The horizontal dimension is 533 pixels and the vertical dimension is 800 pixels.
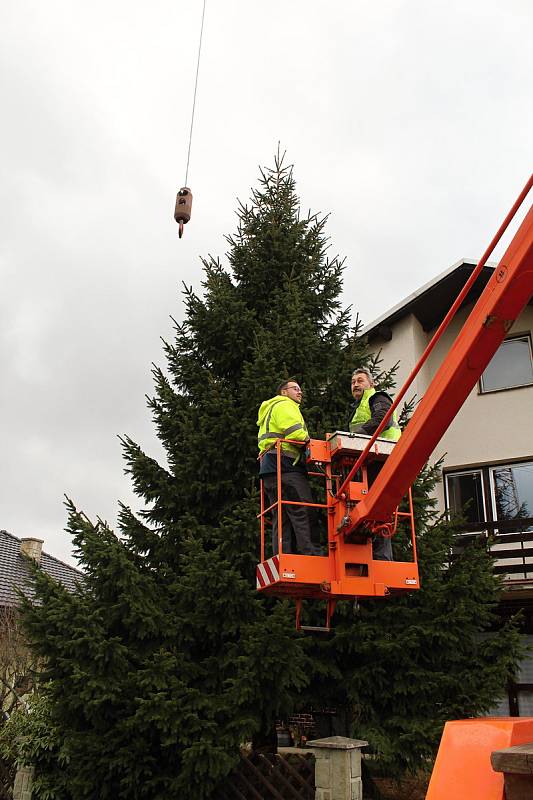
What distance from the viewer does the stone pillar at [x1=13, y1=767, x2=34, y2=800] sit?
10320mm

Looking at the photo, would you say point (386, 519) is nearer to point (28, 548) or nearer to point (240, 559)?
point (240, 559)

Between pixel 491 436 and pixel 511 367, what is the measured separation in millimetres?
1608

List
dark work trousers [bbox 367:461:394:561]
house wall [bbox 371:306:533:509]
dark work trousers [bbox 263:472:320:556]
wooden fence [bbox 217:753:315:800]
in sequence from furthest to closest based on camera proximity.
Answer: house wall [bbox 371:306:533:509] < wooden fence [bbox 217:753:315:800] < dark work trousers [bbox 367:461:394:561] < dark work trousers [bbox 263:472:320:556]

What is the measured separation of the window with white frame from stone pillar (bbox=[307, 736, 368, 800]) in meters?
9.69

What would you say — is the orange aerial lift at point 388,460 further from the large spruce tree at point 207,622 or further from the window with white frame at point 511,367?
the window with white frame at point 511,367

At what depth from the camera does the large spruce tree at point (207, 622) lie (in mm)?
8297

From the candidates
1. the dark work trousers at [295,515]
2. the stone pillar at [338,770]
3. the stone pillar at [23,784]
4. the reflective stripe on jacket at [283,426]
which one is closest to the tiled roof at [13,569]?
the stone pillar at [23,784]

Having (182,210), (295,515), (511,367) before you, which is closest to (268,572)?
(295,515)

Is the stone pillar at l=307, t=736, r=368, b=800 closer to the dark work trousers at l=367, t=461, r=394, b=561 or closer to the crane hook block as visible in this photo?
the dark work trousers at l=367, t=461, r=394, b=561

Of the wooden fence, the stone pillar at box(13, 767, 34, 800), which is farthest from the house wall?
the stone pillar at box(13, 767, 34, 800)

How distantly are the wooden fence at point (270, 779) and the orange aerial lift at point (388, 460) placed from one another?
3.04 metres

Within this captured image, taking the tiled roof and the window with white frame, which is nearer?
the window with white frame

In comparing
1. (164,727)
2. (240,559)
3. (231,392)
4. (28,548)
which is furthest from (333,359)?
(28,548)

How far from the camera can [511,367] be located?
16.0m
